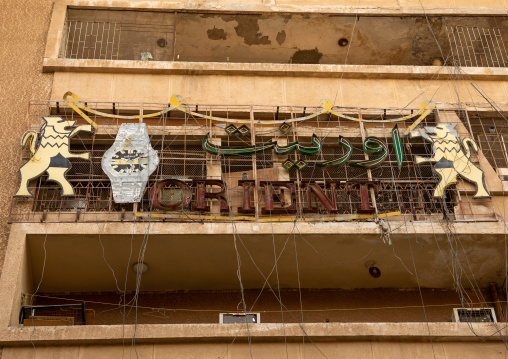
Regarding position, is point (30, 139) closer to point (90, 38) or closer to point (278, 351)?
point (90, 38)

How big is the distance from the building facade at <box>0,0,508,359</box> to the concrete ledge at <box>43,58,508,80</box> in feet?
0.13

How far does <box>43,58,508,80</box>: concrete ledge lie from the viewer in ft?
52.0

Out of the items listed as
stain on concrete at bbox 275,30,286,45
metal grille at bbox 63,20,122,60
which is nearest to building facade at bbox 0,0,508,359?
metal grille at bbox 63,20,122,60

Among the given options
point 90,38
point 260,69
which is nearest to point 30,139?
point 90,38

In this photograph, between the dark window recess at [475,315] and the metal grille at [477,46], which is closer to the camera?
the dark window recess at [475,315]

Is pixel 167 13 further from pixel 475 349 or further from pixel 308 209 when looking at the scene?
pixel 475 349

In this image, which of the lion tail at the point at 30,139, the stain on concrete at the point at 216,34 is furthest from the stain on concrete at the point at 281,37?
the lion tail at the point at 30,139

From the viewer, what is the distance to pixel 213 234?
1332cm

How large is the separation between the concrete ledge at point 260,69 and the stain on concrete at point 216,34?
2231 millimetres

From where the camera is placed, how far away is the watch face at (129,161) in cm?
1421

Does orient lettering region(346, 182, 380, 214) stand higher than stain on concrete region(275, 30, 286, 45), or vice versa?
stain on concrete region(275, 30, 286, 45)

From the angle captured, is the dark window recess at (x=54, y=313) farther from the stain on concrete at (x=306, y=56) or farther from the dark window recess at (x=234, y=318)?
the stain on concrete at (x=306, y=56)

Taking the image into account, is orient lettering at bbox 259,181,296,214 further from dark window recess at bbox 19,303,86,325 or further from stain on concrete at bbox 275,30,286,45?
stain on concrete at bbox 275,30,286,45

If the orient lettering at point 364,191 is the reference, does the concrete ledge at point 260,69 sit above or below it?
above
